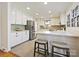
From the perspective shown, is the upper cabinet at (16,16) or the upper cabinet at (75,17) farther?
the upper cabinet at (16,16)

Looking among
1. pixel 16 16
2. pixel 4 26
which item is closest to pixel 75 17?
pixel 4 26

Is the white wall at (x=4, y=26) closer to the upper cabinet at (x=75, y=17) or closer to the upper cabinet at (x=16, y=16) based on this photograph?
the upper cabinet at (x=16, y=16)

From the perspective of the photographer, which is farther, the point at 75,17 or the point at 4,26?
the point at 75,17

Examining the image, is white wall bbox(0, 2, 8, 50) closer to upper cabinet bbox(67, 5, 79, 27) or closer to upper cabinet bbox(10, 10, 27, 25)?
upper cabinet bbox(10, 10, 27, 25)

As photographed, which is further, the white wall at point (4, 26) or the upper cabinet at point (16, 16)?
the upper cabinet at point (16, 16)

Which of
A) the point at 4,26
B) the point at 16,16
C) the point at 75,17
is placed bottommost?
the point at 4,26

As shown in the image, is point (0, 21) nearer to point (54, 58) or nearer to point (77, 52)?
point (54, 58)

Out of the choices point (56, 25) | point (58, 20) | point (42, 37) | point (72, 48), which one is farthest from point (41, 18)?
point (72, 48)

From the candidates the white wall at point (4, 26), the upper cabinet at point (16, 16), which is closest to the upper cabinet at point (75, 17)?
the white wall at point (4, 26)

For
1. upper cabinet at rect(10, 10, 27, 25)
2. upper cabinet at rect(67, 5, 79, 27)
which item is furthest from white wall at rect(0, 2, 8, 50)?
upper cabinet at rect(67, 5, 79, 27)

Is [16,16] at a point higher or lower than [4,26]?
higher

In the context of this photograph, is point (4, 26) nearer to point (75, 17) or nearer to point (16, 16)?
point (16, 16)

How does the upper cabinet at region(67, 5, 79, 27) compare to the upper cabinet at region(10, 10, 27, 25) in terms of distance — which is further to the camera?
the upper cabinet at region(10, 10, 27, 25)

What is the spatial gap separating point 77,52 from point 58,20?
269 inches
